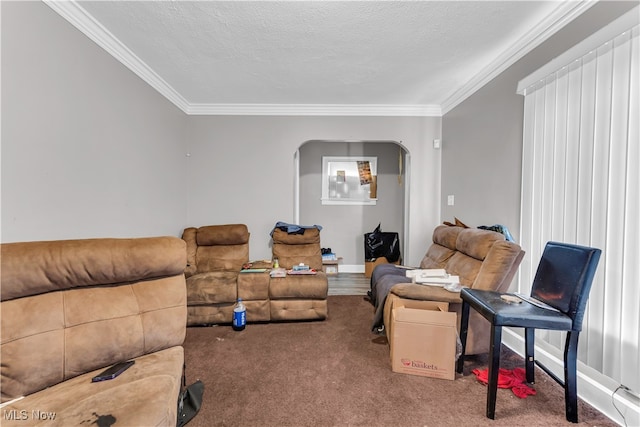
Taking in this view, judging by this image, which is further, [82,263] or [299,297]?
[299,297]

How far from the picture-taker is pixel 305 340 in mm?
2334

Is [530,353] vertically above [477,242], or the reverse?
[477,242]

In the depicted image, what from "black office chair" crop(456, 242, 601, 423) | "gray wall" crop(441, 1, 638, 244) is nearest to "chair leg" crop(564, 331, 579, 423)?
"black office chair" crop(456, 242, 601, 423)

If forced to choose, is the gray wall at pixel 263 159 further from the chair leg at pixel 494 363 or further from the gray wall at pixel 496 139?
the chair leg at pixel 494 363

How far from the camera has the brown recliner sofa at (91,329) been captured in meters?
0.99

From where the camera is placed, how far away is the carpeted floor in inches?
57.2

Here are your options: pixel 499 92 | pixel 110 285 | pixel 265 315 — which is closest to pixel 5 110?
pixel 110 285

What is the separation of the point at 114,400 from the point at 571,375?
2171mm

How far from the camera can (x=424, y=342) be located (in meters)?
1.78

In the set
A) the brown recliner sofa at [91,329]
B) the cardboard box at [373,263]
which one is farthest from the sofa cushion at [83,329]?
the cardboard box at [373,263]

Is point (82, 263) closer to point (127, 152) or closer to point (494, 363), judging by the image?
point (127, 152)

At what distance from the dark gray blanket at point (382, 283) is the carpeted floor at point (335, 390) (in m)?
0.16

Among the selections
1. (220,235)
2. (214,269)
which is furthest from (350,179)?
(214,269)

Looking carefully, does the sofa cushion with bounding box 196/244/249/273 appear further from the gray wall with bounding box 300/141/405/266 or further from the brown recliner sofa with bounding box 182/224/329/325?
the gray wall with bounding box 300/141/405/266
